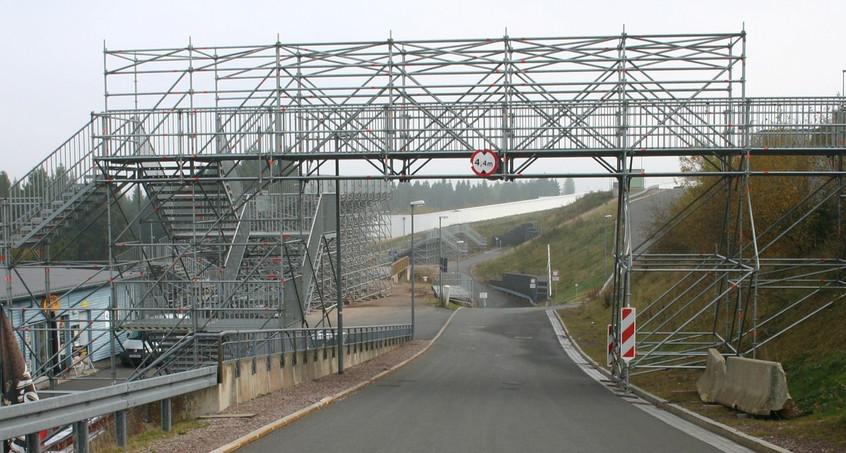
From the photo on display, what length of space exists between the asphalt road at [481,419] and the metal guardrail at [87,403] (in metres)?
1.59

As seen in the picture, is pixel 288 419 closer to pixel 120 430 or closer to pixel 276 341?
pixel 120 430

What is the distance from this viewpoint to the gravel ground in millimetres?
10148

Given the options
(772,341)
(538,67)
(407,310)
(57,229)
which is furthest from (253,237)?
(407,310)

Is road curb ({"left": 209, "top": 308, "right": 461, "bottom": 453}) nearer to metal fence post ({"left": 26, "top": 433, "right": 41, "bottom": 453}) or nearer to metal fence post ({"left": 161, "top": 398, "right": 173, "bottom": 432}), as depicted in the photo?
metal fence post ({"left": 161, "top": 398, "right": 173, "bottom": 432})

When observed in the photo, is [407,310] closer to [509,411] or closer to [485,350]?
[485,350]

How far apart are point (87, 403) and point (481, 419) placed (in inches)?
243

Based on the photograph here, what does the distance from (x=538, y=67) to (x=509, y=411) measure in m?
9.24

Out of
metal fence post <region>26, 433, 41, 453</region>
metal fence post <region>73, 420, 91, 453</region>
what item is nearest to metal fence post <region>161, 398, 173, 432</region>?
metal fence post <region>73, 420, 91, 453</region>

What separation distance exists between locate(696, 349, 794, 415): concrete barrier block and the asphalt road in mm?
1409

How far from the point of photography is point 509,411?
46.7 feet

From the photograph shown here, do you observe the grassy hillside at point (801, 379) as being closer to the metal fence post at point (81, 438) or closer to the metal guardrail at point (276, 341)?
the metal guardrail at point (276, 341)

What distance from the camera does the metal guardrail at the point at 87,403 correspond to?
312 inches

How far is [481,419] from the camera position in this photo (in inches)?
513

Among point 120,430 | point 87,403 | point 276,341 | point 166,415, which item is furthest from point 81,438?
point 276,341
